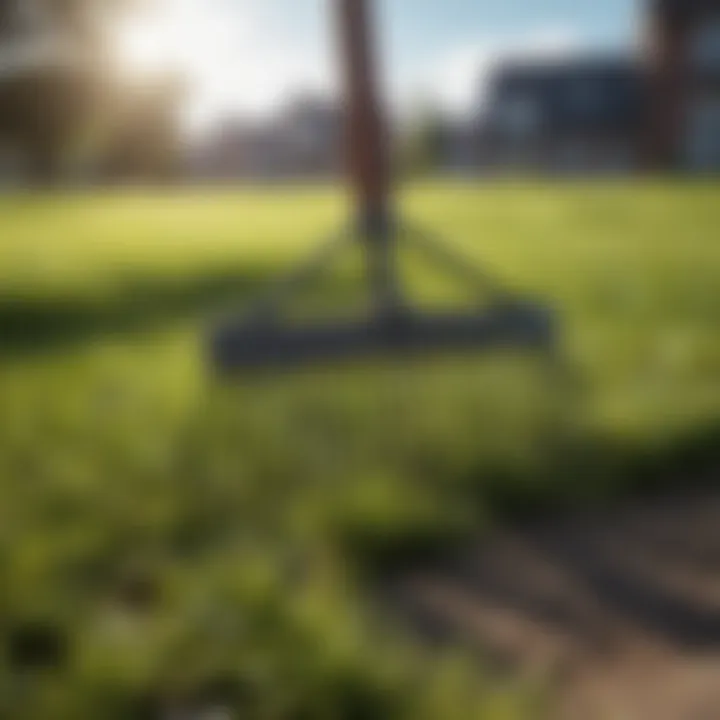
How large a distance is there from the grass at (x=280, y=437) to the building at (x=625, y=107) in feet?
0.17

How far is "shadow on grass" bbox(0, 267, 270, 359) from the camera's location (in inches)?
64.2

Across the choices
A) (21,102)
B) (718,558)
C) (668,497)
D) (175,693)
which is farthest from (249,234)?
(175,693)

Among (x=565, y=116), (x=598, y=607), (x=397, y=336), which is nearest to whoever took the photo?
(x=598, y=607)

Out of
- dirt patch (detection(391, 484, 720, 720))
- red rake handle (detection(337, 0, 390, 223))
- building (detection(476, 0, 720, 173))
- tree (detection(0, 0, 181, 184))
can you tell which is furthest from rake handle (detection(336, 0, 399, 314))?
dirt patch (detection(391, 484, 720, 720))

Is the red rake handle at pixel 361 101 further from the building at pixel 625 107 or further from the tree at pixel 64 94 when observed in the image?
the tree at pixel 64 94

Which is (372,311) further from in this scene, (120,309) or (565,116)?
(120,309)

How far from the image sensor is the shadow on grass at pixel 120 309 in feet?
5.35

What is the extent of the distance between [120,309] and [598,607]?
3.51ft

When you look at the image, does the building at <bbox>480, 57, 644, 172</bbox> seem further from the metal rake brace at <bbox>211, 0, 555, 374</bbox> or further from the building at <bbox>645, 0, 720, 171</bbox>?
the metal rake brace at <bbox>211, 0, 555, 374</bbox>

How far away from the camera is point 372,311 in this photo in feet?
5.05

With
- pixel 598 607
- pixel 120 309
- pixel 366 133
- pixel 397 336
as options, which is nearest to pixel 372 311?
pixel 397 336

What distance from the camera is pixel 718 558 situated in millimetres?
1083

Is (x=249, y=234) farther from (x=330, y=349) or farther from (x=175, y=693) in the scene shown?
(x=175, y=693)

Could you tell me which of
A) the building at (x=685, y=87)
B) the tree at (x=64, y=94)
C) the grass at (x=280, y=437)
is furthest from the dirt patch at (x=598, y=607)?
the tree at (x=64, y=94)
